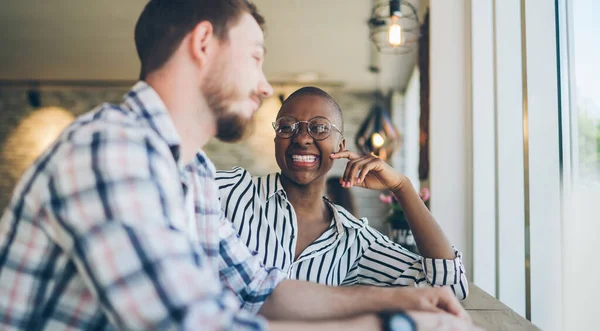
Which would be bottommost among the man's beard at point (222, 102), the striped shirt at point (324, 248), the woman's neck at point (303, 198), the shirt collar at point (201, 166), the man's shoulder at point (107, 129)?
the striped shirt at point (324, 248)

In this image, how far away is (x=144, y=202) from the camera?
55 centimetres

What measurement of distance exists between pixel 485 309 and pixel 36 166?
1.03 metres

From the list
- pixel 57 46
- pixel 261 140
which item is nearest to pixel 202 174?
pixel 57 46

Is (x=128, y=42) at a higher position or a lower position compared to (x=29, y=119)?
higher

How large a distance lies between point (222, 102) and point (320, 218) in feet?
2.46

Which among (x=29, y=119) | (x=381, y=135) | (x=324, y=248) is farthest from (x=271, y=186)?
(x=29, y=119)

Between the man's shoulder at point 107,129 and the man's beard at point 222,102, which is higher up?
the man's beard at point 222,102

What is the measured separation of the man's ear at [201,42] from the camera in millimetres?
752

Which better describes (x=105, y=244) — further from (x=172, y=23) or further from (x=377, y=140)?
(x=377, y=140)

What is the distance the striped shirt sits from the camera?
131 cm

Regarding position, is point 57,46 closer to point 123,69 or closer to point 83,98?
point 123,69

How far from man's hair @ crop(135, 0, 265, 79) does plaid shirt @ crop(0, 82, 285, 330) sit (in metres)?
0.13

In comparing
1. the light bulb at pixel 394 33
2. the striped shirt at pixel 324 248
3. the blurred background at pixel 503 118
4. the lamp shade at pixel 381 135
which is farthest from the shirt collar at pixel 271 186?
the lamp shade at pixel 381 135

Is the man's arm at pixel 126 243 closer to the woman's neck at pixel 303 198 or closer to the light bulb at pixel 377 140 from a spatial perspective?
the woman's neck at pixel 303 198
